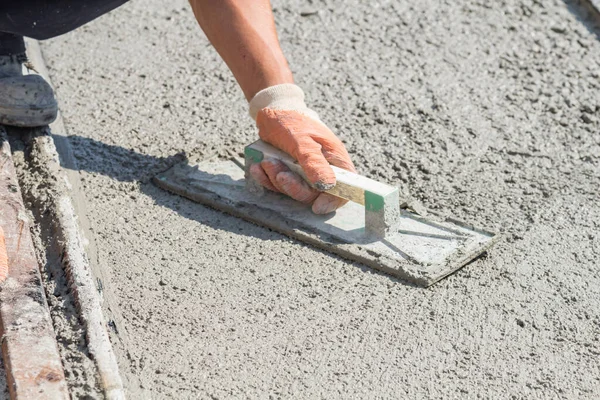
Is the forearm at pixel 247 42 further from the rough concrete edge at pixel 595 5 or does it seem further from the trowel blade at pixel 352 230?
the rough concrete edge at pixel 595 5

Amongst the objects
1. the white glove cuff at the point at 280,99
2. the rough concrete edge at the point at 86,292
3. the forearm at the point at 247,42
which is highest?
the forearm at the point at 247,42

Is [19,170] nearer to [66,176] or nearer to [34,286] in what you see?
[66,176]

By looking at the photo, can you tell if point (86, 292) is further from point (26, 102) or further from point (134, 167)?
point (26, 102)

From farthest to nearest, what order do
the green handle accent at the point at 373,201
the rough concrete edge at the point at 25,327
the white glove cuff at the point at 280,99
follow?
1. the white glove cuff at the point at 280,99
2. the green handle accent at the point at 373,201
3. the rough concrete edge at the point at 25,327

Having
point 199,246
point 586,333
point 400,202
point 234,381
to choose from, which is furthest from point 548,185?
point 234,381

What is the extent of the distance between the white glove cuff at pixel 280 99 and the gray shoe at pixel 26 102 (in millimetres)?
734

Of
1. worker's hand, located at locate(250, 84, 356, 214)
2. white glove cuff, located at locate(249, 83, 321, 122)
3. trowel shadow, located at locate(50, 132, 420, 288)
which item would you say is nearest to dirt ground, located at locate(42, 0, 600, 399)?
trowel shadow, located at locate(50, 132, 420, 288)

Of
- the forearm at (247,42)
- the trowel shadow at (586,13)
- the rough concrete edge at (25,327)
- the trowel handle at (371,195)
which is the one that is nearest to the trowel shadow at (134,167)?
the trowel handle at (371,195)

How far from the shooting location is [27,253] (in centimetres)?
238

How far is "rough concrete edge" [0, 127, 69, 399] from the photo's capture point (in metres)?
1.94

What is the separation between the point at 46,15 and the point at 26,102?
0.30 m

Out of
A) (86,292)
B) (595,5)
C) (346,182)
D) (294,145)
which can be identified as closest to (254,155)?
(294,145)

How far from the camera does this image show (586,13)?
13.0 feet

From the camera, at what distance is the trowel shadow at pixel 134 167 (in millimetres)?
2770
